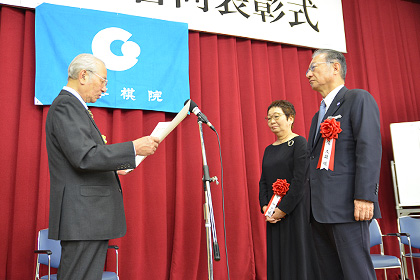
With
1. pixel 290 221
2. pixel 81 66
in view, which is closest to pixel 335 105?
pixel 290 221

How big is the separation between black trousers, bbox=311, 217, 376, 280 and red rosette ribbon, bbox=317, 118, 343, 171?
0.30 meters

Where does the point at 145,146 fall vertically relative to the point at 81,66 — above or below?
below

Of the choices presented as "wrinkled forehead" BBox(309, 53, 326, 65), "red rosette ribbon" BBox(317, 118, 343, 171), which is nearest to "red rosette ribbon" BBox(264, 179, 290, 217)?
"red rosette ribbon" BBox(317, 118, 343, 171)

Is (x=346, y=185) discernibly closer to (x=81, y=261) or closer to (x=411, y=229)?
(x=81, y=261)

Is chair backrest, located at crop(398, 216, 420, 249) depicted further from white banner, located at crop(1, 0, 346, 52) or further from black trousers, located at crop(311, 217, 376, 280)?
black trousers, located at crop(311, 217, 376, 280)

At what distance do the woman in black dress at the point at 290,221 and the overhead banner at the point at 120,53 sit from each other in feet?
4.19

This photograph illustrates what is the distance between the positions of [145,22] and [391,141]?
318 centimetres

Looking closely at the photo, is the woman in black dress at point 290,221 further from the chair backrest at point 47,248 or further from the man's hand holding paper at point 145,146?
the chair backrest at point 47,248

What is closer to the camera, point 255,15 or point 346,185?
point 346,185

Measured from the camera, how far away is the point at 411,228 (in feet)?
12.4

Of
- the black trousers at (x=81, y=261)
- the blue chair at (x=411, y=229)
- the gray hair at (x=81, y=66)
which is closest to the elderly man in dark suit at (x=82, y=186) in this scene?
the black trousers at (x=81, y=261)

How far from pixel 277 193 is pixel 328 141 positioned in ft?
2.73

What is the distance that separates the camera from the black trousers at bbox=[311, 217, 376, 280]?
5.74ft

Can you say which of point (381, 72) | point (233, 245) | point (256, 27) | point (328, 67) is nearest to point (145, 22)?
point (256, 27)
